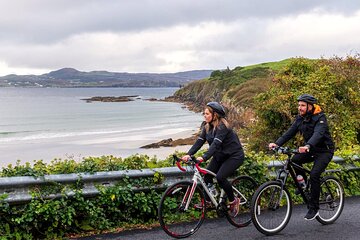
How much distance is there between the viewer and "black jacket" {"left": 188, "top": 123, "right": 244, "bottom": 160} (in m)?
7.38

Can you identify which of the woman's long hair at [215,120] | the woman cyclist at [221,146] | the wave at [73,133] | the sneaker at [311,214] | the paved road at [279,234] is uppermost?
the woman's long hair at [215,120]

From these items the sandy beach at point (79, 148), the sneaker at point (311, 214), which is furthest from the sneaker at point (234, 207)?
the sandy beach at point (79, 148)

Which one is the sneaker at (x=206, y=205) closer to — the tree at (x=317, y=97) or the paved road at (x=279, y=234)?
the paved road at (x=279, y=234)

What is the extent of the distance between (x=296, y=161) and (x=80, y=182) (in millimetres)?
3664

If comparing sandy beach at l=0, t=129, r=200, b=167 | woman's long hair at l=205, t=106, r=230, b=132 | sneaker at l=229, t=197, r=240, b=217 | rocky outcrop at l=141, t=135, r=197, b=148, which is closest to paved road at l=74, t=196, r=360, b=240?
sneaker at l=229, t=197, r=240, b=217

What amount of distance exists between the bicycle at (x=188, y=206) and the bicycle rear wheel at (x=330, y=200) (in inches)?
54.8

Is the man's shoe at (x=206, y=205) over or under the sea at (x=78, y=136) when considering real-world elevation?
over

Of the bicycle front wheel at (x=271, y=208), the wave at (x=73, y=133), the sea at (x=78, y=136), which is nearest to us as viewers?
the bicycle front wheel at (x=271, y=208)

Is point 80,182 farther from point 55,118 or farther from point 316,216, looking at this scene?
point 55,118

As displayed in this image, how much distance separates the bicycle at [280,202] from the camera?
24.2 ft

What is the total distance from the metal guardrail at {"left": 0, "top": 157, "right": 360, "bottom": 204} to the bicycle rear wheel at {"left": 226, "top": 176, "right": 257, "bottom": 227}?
0.89 metres

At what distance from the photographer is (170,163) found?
8664mm

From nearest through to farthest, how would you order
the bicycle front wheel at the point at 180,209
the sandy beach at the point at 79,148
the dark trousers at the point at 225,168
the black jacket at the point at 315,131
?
the bicycle front wheel at the point at 180,209 < the dark trousers at the point at 225,168 < the black jacket at the point at 315,131 < the sandy beach at the point at 79,148

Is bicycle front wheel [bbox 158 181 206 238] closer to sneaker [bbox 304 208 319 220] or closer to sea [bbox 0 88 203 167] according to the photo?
sneaker [bbox 304 208 319 220]
